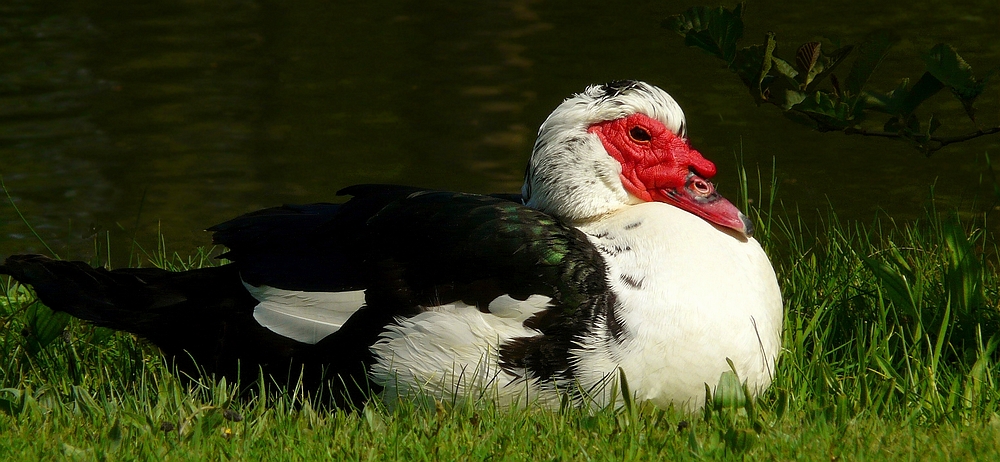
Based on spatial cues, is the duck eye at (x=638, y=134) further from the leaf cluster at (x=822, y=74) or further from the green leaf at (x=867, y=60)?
the green leaf at (x=867, y=60)

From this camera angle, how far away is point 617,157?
13.1ft

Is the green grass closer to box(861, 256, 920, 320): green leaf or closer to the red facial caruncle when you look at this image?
box(861, 256, 920, 320): green leaf

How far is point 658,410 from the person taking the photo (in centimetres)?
360

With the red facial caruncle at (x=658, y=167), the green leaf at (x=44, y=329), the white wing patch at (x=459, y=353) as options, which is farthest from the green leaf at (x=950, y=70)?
the green leaf at (x=44, y=329)

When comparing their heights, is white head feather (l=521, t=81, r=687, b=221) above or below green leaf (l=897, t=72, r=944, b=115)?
below

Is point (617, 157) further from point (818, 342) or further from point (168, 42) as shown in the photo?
point (168, 42)

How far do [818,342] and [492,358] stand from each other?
1.21 m

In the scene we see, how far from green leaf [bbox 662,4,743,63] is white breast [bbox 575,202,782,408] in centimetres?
59

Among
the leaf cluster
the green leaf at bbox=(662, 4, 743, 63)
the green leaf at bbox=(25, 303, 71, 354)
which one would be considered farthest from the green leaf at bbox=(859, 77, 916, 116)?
the green leaf at bbox=(25, 303, 71, 354)

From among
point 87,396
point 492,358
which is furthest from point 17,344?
point 492,358

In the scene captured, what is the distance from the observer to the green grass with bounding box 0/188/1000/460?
3184 mm

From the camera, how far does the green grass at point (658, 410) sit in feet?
10.4

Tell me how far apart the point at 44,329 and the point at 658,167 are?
7.55ft

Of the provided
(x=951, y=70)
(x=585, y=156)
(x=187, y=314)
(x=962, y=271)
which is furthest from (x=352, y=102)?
(x=951, y=70)
